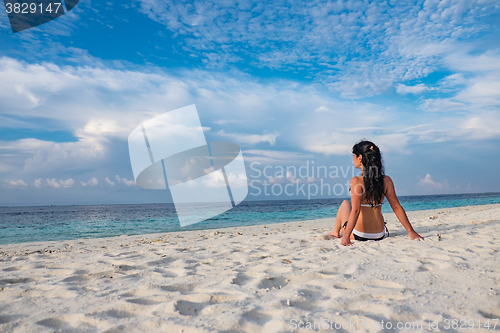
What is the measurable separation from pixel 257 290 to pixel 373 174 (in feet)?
8.27

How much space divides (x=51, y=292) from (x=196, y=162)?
5795 millimetres

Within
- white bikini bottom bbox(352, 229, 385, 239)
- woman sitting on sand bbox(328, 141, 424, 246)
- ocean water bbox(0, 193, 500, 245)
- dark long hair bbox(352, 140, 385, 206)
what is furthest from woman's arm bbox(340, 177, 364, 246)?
ocean water bbox(0, 193, 500, 245)

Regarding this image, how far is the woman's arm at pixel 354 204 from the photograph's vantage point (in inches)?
151

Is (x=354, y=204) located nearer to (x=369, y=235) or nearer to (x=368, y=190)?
(x=368, y=190)

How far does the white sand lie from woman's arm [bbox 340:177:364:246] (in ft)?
1.23

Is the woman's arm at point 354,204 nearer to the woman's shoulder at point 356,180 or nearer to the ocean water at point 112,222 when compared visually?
the woman's shoulder at point 356,180

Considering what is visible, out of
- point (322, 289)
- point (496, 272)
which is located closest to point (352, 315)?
point (322, 289)

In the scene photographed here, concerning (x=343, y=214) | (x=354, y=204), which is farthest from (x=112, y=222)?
(x=354, y=204)

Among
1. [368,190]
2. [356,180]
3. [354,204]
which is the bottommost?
[354,204]

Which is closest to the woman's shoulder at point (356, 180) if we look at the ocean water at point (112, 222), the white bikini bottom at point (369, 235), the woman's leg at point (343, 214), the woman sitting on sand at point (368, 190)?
the woman sitting on sand at point (368, 190)

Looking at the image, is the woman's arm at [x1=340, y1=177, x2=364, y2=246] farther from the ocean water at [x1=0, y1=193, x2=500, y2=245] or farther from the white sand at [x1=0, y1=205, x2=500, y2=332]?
the ocean water at [x1=0, y1=193, x2=500, y2=245]

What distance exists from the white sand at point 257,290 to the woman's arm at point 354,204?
0.37 meters

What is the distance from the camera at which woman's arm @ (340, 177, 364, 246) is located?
3.84 metres

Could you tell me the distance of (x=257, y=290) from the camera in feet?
7.43
